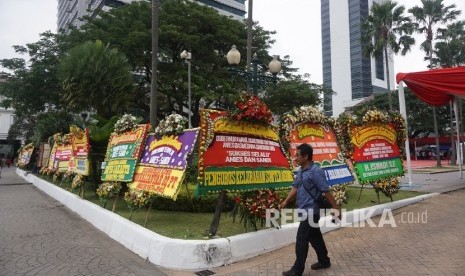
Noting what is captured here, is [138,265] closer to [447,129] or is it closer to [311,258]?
[311,258]

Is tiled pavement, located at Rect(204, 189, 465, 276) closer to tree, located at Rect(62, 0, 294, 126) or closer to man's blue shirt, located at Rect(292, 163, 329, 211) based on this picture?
man's blue shirt, located at Rect(292, 163, 329, 211)

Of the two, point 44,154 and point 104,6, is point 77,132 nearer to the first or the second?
point 44,154

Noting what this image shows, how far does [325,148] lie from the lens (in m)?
8.23

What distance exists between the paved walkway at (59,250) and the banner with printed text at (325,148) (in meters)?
4.06

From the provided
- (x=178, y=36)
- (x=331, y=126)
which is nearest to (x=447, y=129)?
(x=178, y=36)

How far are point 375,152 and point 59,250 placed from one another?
7.86 meters

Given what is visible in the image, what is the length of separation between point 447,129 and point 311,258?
49.6 metres

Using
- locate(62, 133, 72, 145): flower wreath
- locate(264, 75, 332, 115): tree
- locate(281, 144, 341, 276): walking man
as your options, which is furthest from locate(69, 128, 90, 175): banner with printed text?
locate(264, 75, 332, 115): tree

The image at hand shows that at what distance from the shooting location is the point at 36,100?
899 inches

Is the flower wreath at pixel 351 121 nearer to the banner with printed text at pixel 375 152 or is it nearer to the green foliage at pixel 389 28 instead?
A: the banner with printed text at pixel 375 152

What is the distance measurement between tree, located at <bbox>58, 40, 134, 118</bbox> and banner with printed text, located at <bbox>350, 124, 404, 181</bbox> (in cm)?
993

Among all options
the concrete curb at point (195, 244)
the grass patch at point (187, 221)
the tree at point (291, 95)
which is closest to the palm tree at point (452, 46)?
the tree at point (291, 95)

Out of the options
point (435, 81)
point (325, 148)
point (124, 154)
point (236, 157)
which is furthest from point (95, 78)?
point (435, 81)

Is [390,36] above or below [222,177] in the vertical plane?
above
